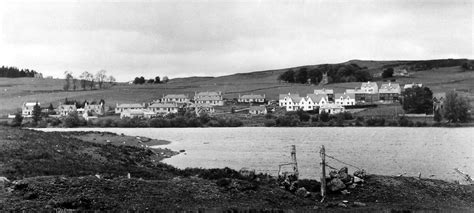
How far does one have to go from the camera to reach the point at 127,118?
143000mm

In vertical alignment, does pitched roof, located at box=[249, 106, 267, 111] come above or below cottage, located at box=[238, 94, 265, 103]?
below

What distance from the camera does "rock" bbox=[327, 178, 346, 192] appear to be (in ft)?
84.3

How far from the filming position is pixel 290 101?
156625mm

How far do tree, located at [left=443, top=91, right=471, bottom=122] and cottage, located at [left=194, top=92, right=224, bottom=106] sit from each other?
7400cm

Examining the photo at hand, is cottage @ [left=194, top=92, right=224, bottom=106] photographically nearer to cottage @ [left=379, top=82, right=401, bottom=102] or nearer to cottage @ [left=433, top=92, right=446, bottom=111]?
cottage @ [left=379, top=82, right=401, bottom=102]

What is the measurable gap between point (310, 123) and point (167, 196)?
106831mm

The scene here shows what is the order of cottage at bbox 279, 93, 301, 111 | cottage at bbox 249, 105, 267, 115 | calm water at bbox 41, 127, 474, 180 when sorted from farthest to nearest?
1. cottage at bbox 279, 93, 301, 111
2. cottage at bbox 249, 105, 267, 115
3. calm water at bbox 41, 127, 474, 180

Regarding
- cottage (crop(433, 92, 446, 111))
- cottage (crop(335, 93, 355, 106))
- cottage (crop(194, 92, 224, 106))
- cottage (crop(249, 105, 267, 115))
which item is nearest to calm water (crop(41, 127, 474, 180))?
cottage (crop(433, 92, 446, 111))

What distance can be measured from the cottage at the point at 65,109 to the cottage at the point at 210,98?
38.1 meters

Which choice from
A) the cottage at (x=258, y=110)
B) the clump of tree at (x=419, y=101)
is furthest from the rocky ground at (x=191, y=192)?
the cottage at (x=258, y=110)

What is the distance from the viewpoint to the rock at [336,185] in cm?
2570

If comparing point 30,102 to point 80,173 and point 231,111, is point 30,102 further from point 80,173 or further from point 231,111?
point 80,173

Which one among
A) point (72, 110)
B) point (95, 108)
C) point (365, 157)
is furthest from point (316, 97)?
point (365, 157)

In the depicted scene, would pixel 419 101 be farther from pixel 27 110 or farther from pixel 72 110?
pixel 27 110
